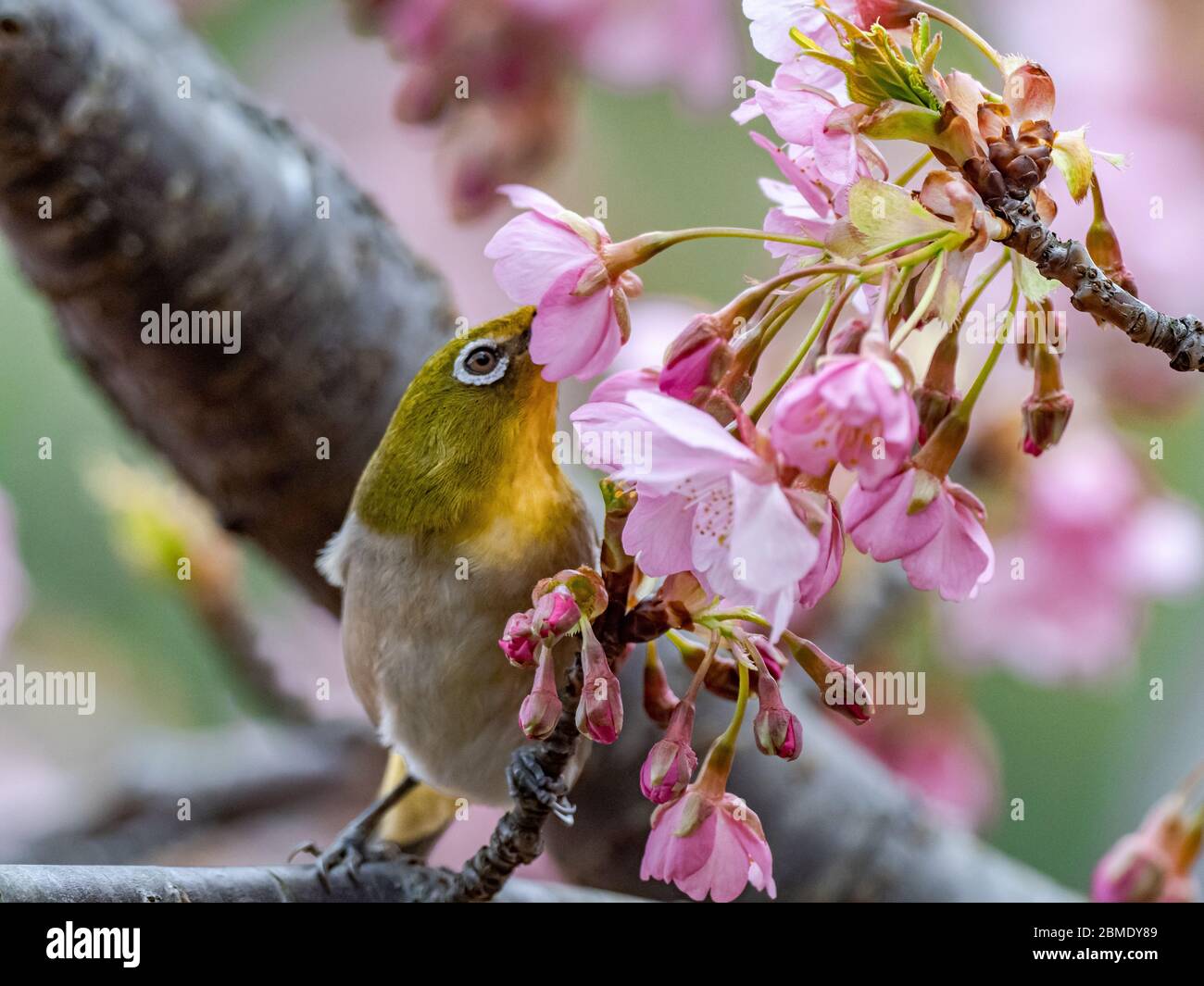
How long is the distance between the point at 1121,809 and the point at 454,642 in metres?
0.84

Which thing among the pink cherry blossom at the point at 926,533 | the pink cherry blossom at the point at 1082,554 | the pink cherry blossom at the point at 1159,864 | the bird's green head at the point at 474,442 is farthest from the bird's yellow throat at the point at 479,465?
the pink cherry blossom at the point at 1082,554

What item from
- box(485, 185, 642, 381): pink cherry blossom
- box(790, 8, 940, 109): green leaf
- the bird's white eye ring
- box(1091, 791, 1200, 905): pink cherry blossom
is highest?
box(790, 8, 940, 109): green leaf

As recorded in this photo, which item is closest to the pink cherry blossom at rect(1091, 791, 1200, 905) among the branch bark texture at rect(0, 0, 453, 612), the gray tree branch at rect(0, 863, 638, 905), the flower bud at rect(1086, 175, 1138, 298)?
Answer: the gray tree branch at rect(0, 863, 638, 905)

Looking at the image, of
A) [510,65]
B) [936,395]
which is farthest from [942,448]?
[510,65]

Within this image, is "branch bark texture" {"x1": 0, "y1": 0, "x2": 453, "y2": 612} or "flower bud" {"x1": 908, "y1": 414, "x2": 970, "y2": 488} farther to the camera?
"branch bark texture" {"x1": 0, "y1": 0, "x2": 453, "y2": 612}

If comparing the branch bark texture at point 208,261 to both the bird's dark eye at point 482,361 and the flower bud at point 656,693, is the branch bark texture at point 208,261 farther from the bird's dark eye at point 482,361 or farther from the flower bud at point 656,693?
the flower bud at point 656,693

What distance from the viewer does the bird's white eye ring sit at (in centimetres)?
54

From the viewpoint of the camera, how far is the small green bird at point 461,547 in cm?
56

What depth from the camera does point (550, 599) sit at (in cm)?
36

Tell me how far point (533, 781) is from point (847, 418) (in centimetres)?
21

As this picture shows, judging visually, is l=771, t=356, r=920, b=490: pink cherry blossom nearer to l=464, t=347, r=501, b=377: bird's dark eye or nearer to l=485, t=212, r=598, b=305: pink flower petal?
l=485, t=212, r=598, b=305: pink flower petal

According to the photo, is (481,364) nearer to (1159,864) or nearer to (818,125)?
(818,125)
